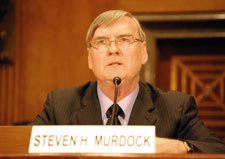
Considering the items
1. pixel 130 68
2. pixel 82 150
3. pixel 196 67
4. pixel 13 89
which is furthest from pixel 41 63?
pixel 82 150

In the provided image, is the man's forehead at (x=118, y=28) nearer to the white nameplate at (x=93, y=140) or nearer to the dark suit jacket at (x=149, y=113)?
the dark suit jacket at (x=149, y=113)

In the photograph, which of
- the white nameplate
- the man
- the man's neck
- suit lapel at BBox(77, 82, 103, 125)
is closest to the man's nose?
the man

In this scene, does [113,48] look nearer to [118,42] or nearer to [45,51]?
[118,42]

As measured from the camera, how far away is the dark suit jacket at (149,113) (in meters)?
1.83

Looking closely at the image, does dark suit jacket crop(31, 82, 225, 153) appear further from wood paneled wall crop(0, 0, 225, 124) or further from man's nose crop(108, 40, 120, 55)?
wood paneled wall crop(0, 0, 225, 124)

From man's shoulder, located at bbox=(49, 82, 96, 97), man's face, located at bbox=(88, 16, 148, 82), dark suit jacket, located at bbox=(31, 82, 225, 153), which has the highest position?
man's face, located at bbox=(88, 16, 148, 82)

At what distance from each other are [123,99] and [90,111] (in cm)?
19

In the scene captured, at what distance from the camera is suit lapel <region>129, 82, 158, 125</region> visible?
1.86m

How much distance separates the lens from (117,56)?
189 centimetres

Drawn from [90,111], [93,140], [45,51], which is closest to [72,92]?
[90,111]

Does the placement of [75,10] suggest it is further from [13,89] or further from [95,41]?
[95,41]

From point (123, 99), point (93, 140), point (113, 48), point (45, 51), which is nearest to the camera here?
point (93, 140)

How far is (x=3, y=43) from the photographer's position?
11.4ft

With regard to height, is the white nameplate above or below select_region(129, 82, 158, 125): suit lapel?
above
